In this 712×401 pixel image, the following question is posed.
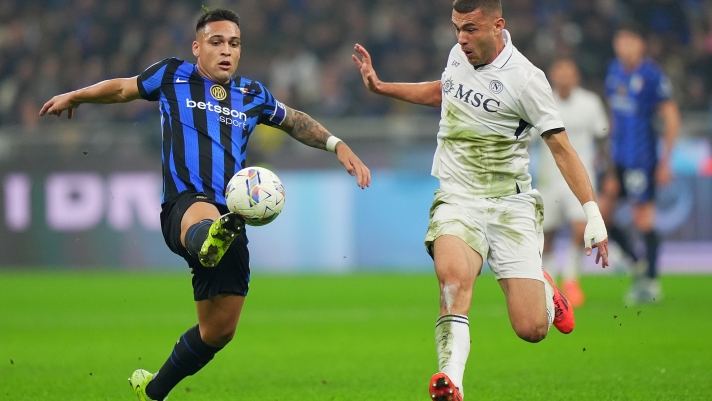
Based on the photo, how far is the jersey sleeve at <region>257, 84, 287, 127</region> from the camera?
5.91 meters

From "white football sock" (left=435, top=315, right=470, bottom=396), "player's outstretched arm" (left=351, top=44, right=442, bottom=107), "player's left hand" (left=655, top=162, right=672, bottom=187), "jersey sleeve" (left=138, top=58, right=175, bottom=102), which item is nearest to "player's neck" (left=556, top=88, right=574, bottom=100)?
"player's left hand" (left=655, top=162, right=672, bottom=187)

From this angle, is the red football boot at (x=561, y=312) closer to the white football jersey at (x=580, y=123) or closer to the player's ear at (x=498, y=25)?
the player's ear at (x=498, y=25)

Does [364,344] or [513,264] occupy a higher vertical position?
[513,264]

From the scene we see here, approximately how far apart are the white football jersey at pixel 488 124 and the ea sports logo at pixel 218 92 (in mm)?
1211

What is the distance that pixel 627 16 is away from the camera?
18438 mm

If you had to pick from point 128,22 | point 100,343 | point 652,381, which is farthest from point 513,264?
point 128,22

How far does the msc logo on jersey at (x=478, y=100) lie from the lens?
5.54m

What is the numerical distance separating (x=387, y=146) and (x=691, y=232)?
14.4ft

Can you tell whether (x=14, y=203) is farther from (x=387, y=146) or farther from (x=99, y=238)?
(x=387, y=146)

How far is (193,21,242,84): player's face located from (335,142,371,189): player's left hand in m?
0.74

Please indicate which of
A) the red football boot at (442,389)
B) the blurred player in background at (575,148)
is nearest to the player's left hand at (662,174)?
the blurred player in background at (575,148)

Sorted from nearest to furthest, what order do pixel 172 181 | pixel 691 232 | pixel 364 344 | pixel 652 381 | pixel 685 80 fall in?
pixel 172 181, pixel 652 381, pixel 364 344, pixel 691 232, pixel 685 80

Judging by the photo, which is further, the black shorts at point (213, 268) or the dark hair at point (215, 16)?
the dark hair at point (215, 16)

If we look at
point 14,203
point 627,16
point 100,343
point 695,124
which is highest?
point 627,16
